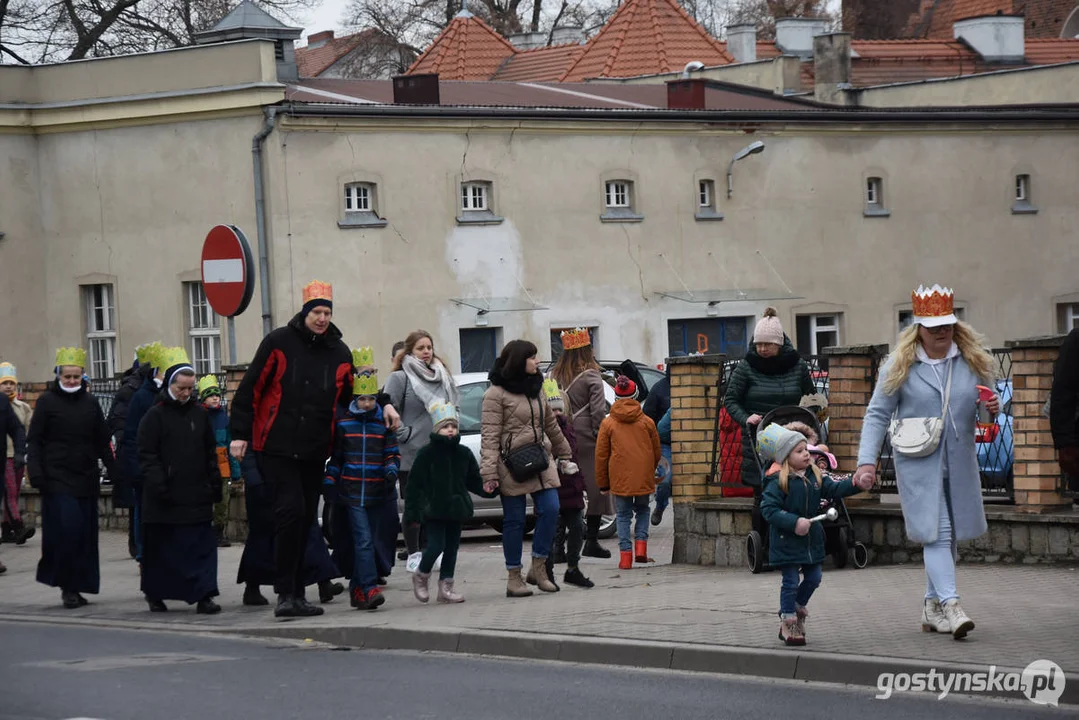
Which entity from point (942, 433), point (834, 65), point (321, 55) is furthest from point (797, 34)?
point (942, 433)

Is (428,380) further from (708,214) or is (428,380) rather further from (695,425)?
(708,214)

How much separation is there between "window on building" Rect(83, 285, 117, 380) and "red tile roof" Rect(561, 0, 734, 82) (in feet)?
67.2

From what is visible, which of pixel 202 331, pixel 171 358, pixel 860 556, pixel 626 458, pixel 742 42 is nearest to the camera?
pixel 860 556

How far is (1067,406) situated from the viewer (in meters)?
9.95

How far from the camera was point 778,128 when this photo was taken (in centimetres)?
3903

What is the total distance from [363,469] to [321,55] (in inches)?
2758

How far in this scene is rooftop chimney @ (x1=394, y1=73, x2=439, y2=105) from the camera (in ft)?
122

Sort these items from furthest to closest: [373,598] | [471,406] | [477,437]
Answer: [471,406]
[477,437]
[373,598]

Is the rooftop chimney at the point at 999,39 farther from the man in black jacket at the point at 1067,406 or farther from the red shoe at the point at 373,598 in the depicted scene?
the man in black jacket at the point at 1067,406

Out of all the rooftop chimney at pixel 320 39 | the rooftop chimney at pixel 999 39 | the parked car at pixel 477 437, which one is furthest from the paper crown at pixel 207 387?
the rooftop chimney at pixel 320 39

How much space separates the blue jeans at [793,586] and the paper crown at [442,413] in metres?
3.45

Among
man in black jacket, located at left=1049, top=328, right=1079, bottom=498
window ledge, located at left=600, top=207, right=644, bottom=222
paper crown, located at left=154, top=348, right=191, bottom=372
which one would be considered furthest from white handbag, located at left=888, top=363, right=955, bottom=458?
window ledge, located at left=600, top=207, right=644, bottom=222

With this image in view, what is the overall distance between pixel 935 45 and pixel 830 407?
153 ft

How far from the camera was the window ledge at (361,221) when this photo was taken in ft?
112
